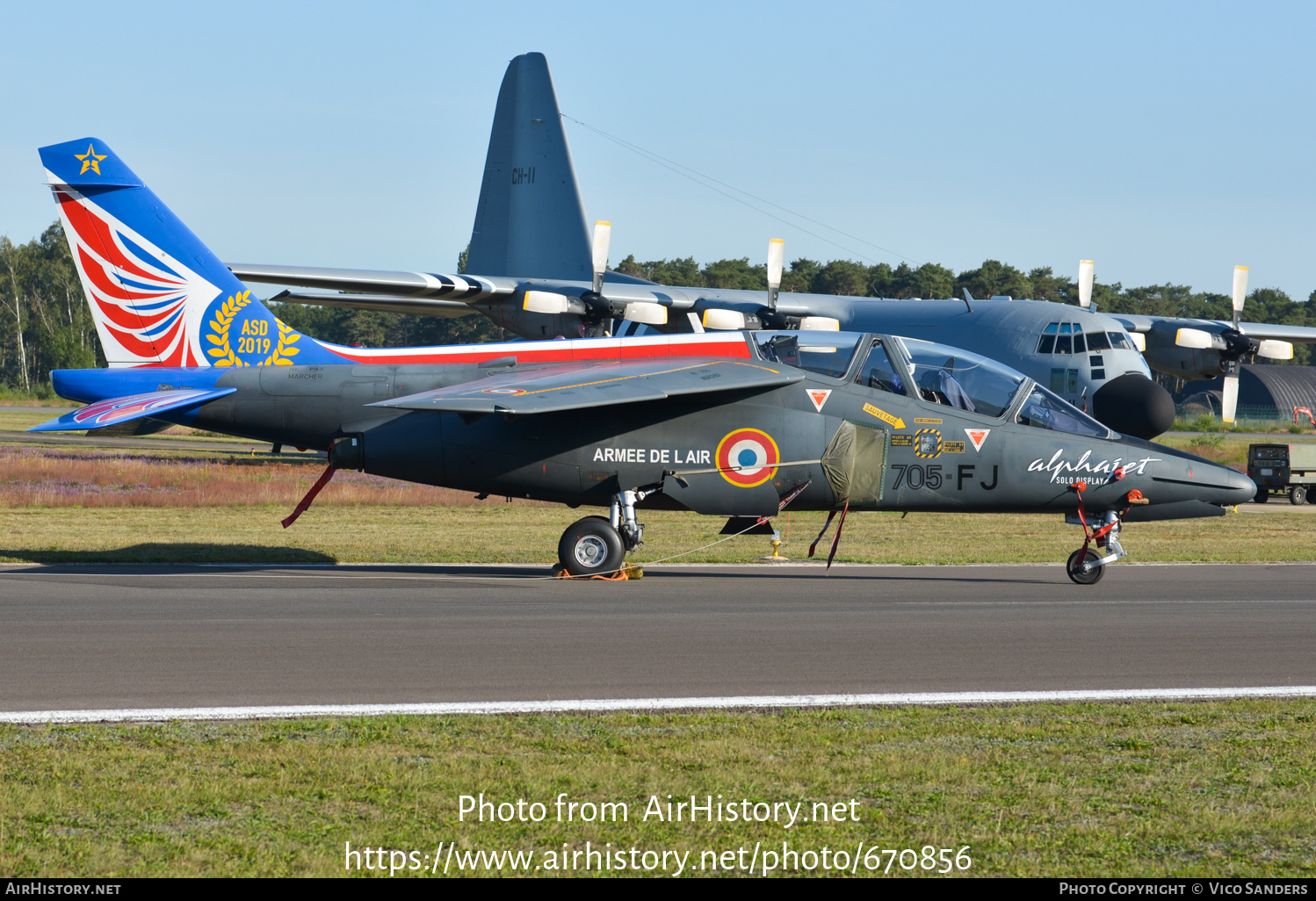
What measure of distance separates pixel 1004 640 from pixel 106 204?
44.6 feet

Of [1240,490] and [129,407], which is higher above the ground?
Result: [129,407]

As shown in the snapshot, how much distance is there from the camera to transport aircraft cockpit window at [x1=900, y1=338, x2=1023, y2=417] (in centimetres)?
1517

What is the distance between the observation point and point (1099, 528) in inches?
592

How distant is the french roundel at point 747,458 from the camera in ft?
49.8

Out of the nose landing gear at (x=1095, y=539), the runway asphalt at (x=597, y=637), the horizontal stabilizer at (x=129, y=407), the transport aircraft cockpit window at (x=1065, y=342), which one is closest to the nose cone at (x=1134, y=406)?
the transport aircraft cockpit window at (x=1065, y=342)

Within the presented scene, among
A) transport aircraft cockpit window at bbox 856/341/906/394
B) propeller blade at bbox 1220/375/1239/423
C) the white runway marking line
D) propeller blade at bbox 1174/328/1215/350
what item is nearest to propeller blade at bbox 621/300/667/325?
propeller blade at bbox 1174/328/1215/350

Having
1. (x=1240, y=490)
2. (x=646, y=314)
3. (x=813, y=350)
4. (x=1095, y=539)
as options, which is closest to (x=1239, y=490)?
(x=1240, y=490)

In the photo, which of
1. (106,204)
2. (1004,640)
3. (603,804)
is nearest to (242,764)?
(603,804)

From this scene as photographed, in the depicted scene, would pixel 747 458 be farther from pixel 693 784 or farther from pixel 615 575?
pixel 693 784

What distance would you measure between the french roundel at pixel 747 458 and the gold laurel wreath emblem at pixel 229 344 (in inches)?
259

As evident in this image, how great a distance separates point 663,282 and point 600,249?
3478 inches

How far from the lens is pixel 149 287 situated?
56.6 ft

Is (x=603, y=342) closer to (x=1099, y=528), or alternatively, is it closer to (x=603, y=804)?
(x=1099, y=528)

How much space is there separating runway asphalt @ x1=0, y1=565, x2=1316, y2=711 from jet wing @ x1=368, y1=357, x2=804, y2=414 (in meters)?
2.15
